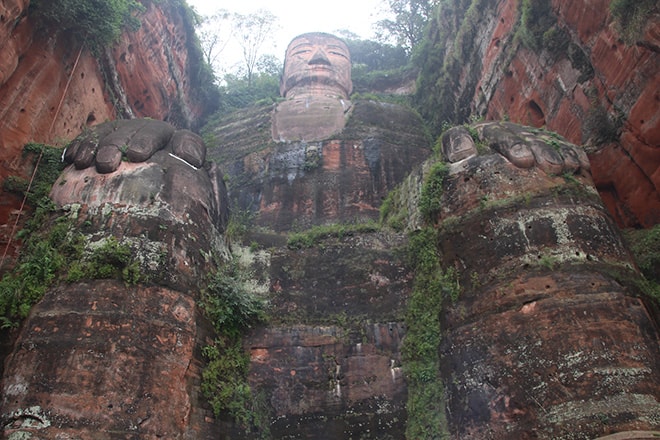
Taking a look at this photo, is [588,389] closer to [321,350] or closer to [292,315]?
[321,350]

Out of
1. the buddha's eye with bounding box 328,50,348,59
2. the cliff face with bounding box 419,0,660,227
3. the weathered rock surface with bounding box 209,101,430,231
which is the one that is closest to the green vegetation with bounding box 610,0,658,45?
the cliff face with bounding box 419,0,660,227

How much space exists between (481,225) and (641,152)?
415 cm

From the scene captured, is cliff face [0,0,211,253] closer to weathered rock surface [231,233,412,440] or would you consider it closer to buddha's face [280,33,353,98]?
weathered rock surface [231,233,412,440]

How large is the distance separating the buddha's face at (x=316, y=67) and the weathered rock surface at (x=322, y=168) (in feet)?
14.0

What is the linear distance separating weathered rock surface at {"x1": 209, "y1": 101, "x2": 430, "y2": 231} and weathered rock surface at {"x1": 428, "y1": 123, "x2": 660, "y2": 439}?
20.4ft

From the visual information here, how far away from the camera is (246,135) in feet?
70.3

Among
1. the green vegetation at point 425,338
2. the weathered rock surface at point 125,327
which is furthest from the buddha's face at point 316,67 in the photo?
the green vegetation at point 425,338

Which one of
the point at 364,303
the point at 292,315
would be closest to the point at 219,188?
Result: the point at 292,315

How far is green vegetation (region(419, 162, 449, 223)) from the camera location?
38.1ft

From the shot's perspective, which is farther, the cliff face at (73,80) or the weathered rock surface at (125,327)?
the cliff face at (73,80)

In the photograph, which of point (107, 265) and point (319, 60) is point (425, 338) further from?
point (319, 60)

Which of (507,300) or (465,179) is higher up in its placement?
(465,179)

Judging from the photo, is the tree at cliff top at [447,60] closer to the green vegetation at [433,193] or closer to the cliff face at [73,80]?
the green vegetation at [433,193]

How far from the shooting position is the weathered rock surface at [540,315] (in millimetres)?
7829
